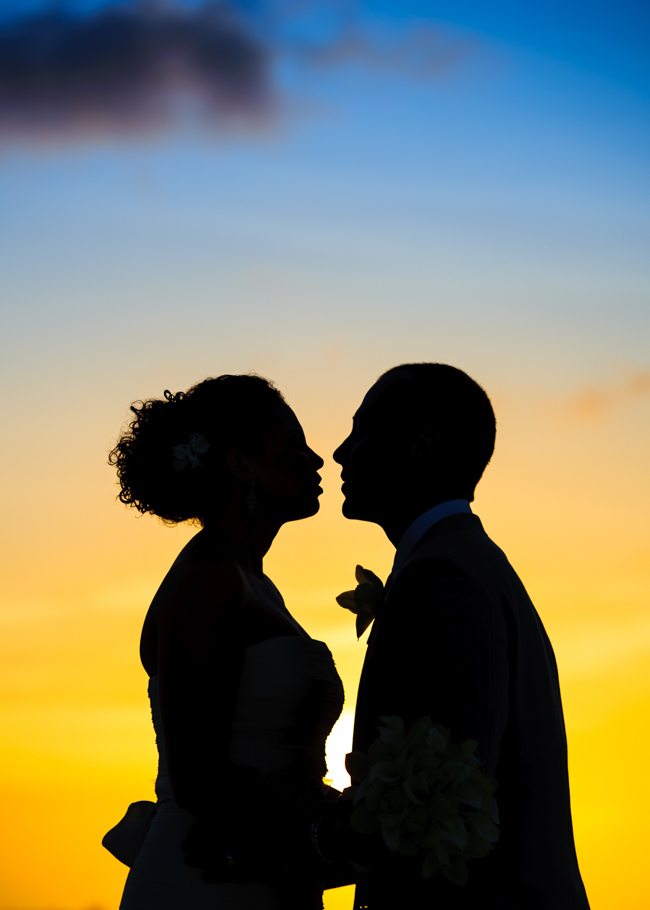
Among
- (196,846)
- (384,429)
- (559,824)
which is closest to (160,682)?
(196,846)

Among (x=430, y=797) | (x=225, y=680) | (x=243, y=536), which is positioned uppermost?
(x=243, y=536)

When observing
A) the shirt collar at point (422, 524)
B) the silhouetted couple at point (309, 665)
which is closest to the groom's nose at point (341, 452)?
the silhouetted couple at point (309, 665)

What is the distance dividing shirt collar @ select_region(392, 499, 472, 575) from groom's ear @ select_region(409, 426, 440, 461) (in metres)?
0.28

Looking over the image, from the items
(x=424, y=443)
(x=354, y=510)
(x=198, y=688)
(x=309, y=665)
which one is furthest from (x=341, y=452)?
(x=198, y=688)

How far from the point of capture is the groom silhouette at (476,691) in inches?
173

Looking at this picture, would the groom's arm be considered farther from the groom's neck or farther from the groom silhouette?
the groom's neck

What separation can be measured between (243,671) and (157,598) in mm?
715

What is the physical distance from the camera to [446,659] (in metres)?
4.40

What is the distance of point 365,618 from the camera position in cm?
509

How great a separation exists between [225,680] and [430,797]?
1.99 meters

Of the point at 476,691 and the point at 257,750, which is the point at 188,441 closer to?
the point at 257,750

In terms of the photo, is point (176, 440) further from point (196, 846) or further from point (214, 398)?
point (196, 846)

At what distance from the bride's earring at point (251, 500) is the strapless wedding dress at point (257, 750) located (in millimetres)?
994

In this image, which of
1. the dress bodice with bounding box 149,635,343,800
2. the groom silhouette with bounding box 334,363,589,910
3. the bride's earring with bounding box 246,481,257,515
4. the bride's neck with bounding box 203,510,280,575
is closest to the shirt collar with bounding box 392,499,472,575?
the groom silhouette with bounding box 334,363,589,910
